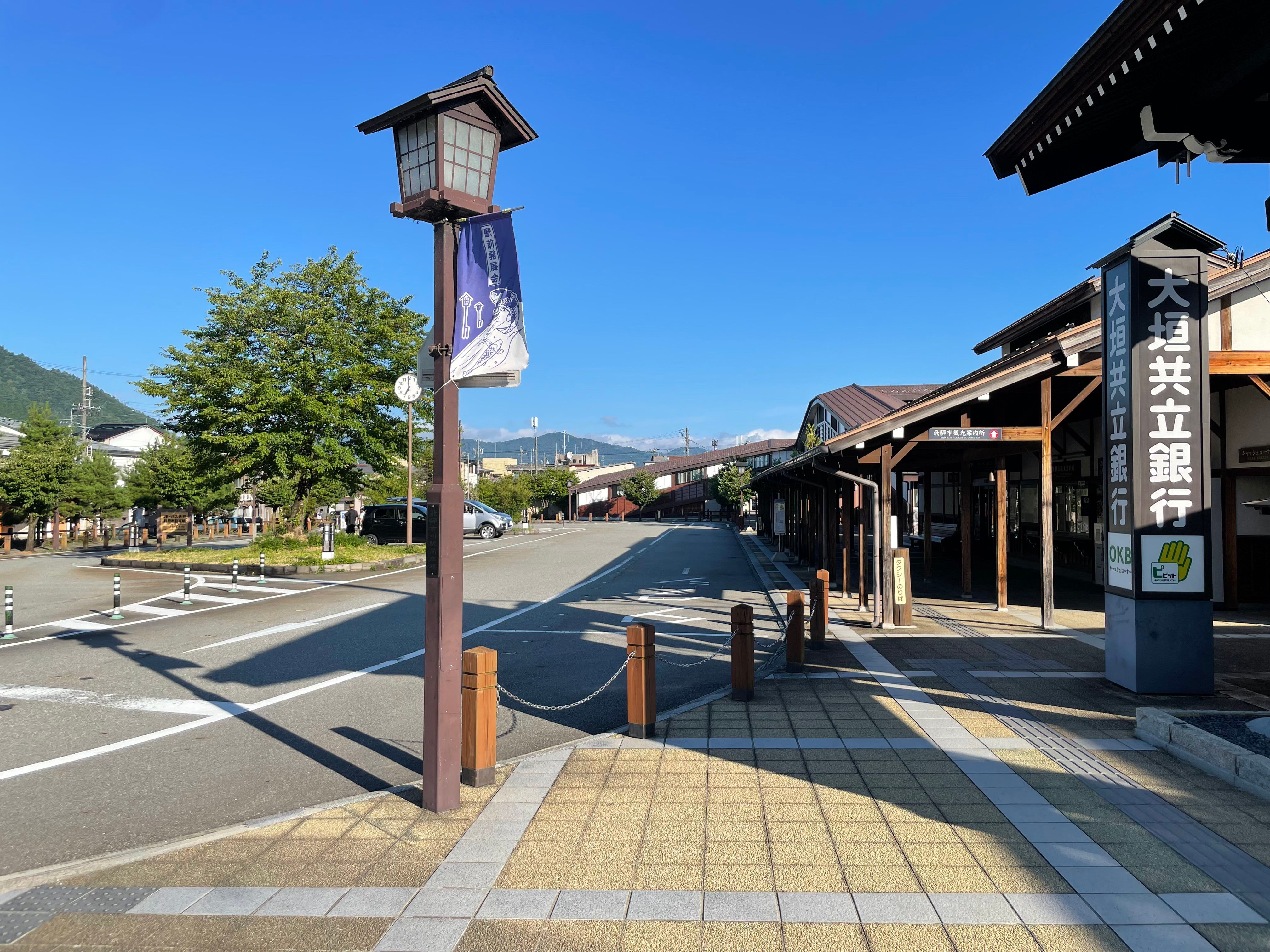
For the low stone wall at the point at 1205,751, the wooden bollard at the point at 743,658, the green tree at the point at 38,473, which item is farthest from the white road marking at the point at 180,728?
the green tree at the point at 38,473

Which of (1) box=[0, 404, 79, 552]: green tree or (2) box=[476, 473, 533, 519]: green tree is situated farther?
(2) box=[476, 473, 533, 519]: green tree

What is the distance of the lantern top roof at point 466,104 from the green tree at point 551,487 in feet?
197

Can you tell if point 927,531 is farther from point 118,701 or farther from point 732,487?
point 732,487

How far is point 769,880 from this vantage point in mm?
4012

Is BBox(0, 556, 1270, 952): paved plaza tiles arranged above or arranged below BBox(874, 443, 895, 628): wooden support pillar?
below

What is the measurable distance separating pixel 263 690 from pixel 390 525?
24.1 m

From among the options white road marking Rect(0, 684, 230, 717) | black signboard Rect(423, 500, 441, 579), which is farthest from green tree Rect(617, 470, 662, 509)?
black signboard Rect(423, 500, 441, 579)

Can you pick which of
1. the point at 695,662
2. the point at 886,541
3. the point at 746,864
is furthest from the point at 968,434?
the point at 746,864

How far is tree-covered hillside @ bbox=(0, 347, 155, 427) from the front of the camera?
354ft

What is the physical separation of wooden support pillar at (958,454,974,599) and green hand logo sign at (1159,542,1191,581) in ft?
25.8

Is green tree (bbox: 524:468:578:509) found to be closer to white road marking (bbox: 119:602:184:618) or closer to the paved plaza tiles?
white road marking (bbox: 119:602:184:618)

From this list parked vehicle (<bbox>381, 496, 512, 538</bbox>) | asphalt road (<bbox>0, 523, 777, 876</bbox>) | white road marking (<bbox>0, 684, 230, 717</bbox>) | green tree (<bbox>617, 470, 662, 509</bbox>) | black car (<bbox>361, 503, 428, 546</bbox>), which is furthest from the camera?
green tree (<bbox>617, 470, 662, 509</bbox>)

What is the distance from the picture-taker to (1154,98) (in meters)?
5.37

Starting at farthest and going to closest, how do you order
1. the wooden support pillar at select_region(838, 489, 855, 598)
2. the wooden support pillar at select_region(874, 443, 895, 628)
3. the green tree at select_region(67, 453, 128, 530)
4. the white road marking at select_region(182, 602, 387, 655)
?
1. the green tree at select_region(67, 453, 128, 530)
2. the wooden support pillar at select_region(838, 489, 855, 598)
3. the wooden support pillar at select_region(874, 443, 895, 628)
4. the white road marking at select_region(182, 602, 387, 655)
